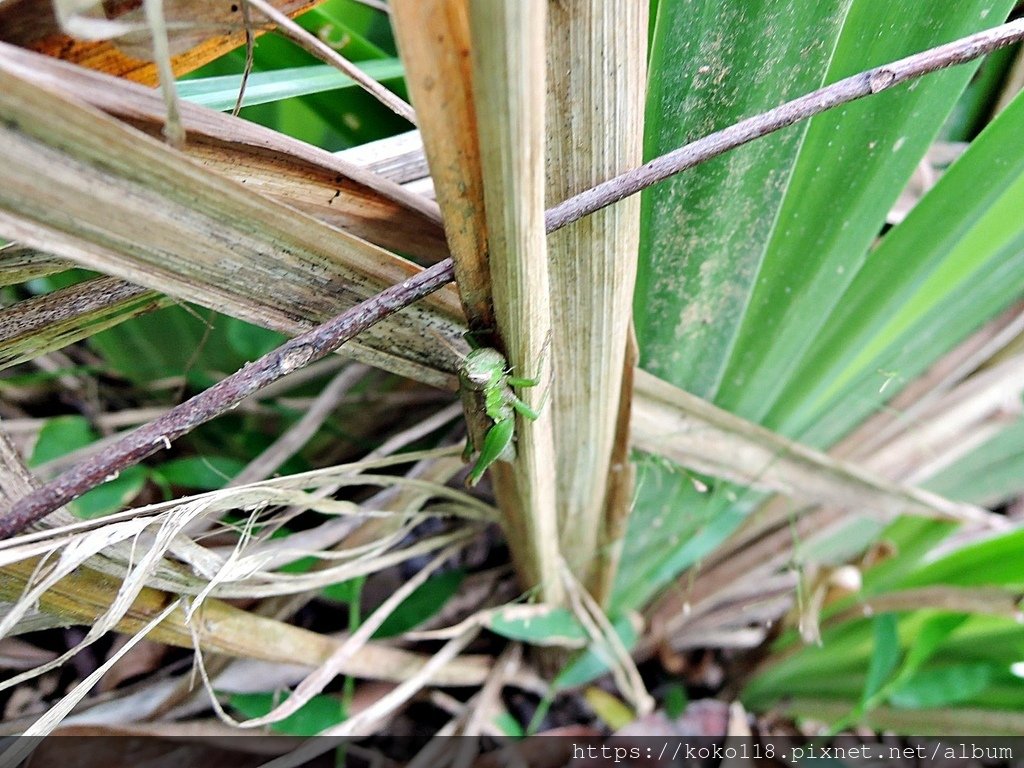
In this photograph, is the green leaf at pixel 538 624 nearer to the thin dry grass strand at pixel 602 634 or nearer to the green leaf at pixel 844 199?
the thin dry grass strand at pixel 602 634

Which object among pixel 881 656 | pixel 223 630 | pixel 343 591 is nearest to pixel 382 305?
pixel 223 630

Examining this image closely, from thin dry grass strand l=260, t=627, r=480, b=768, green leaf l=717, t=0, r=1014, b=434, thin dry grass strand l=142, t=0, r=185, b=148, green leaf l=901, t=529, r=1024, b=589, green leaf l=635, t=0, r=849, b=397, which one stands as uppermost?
green leaf l=717, t=0, r=1014, b=434

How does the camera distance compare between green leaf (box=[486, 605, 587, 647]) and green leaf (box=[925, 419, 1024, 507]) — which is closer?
green leaf (box=[486, 605, 587, 647])

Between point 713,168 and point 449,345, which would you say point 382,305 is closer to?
point 449,345

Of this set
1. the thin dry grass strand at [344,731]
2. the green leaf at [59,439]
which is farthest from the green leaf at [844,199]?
the green leaf at [59,439]

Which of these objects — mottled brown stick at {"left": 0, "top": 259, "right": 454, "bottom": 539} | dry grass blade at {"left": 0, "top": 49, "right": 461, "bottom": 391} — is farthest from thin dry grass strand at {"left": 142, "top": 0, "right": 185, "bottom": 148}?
mottled brown stick at {"left": 0, "top": 259, "right": 454, "bottom": 539}

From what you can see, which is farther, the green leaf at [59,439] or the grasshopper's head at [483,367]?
the green leaf at [59,439]

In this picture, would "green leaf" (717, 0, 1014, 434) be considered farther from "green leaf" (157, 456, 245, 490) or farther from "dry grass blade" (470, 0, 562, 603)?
"green leaf" (157, 456, 245, 490)
